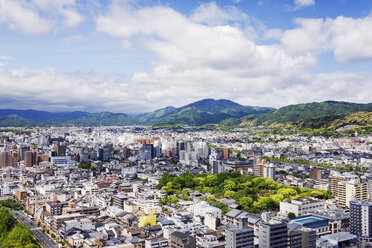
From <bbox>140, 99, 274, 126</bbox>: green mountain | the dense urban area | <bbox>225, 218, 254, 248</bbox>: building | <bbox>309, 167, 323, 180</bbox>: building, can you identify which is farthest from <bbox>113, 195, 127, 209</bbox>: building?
<bbox>140, 99, 274, 126</bbox>: green mountain

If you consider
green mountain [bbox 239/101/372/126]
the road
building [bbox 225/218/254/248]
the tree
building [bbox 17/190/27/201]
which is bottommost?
the road

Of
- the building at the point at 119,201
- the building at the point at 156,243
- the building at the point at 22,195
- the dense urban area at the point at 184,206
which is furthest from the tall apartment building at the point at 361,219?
the building at the point at 22,195

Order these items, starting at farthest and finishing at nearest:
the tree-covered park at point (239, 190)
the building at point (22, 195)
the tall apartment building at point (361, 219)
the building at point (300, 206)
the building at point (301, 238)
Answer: the building at point (22, 195) → the tree-covered park at point (239, 190) → the building at point (300, 206) → the tall apartment building at point (361, 219) → the building at point (301, 238)

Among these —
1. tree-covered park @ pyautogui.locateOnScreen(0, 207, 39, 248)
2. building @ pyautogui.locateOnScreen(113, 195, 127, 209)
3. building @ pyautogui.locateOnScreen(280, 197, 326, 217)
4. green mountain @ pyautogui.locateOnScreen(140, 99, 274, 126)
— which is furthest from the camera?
green mountain @ pyautogui.locateOnScreen(140, 99, 274, 126)

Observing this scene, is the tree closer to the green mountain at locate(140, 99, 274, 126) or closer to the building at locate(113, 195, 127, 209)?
the building at locate(113, 195, 127, 209)

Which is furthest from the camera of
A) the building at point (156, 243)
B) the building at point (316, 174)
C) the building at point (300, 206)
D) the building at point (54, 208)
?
the building at point (316, 174)

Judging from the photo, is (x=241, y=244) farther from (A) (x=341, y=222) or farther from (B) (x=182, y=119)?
(B) (x=182, y=119)

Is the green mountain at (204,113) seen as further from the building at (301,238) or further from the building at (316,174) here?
the building at (301,238)

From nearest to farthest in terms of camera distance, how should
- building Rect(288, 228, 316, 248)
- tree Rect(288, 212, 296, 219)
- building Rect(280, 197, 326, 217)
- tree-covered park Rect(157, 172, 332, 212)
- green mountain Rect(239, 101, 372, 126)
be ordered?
building Rect(288, 228, 316, 248), tree Rect(288, 212, 296, 219), building Rect(280, 197, 326, 217), tree-covered park Rect(157, 172, 332, 212), green mountain Rect(239, 101, 372, 126)
